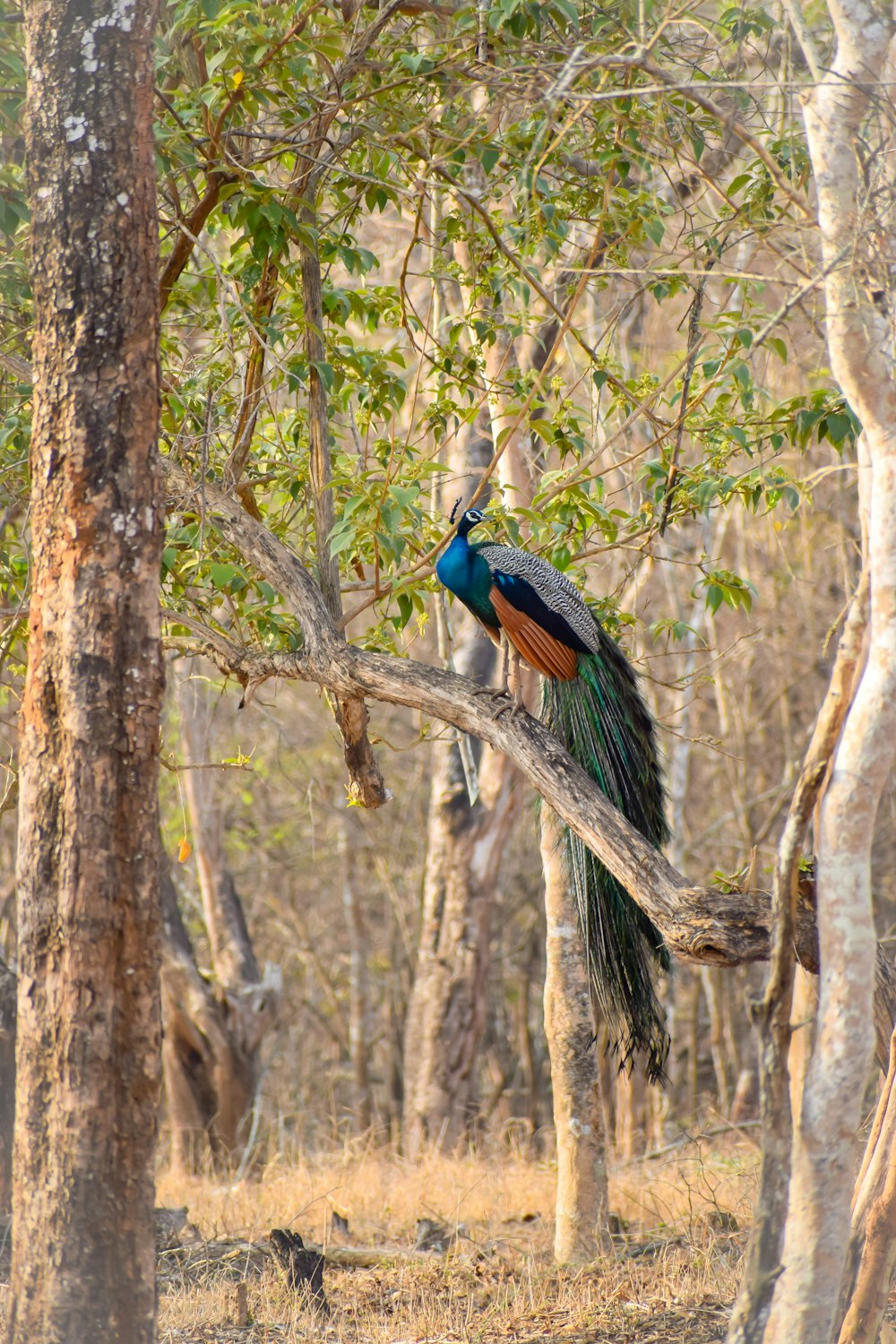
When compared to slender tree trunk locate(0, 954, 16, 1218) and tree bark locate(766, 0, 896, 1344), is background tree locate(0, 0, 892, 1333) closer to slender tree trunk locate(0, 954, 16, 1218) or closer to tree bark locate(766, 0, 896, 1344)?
tree bark locate(766, 0, 896, 1344)

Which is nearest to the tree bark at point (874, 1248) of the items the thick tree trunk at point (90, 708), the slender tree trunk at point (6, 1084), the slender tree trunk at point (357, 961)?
the thick tree trunk at point (90, 708)

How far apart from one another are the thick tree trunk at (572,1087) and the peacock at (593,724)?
97cm

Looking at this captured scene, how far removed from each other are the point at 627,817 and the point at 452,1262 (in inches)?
84.4

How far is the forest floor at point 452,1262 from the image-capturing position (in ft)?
12.9

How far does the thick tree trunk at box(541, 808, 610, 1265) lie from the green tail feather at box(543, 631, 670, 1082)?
0.95 metres

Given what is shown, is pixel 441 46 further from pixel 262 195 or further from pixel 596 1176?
pixel 596 1176

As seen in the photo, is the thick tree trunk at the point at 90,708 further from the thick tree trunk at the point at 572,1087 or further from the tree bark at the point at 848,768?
the thick tree trunk at the point at 572,1087

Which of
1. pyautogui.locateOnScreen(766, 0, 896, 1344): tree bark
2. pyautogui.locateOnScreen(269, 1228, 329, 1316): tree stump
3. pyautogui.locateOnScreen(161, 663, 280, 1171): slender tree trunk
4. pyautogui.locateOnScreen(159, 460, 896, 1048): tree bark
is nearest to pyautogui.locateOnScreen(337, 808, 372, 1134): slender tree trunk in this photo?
pyautogui.locateOnScreen(161, 663, 280, 1171): slender tree trunk

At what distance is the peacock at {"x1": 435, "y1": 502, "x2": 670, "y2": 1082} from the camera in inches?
147

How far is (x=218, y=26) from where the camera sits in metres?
3.44

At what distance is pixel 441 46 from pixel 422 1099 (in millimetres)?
6707

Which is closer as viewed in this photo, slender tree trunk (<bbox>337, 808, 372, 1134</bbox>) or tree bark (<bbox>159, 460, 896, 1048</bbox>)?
tree bark (<bbox>159, 460, 896, 1048</bbox>)

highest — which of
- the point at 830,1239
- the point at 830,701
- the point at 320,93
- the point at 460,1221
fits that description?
the point at 320,93

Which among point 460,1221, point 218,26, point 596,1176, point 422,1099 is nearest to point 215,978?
point 422,1099
